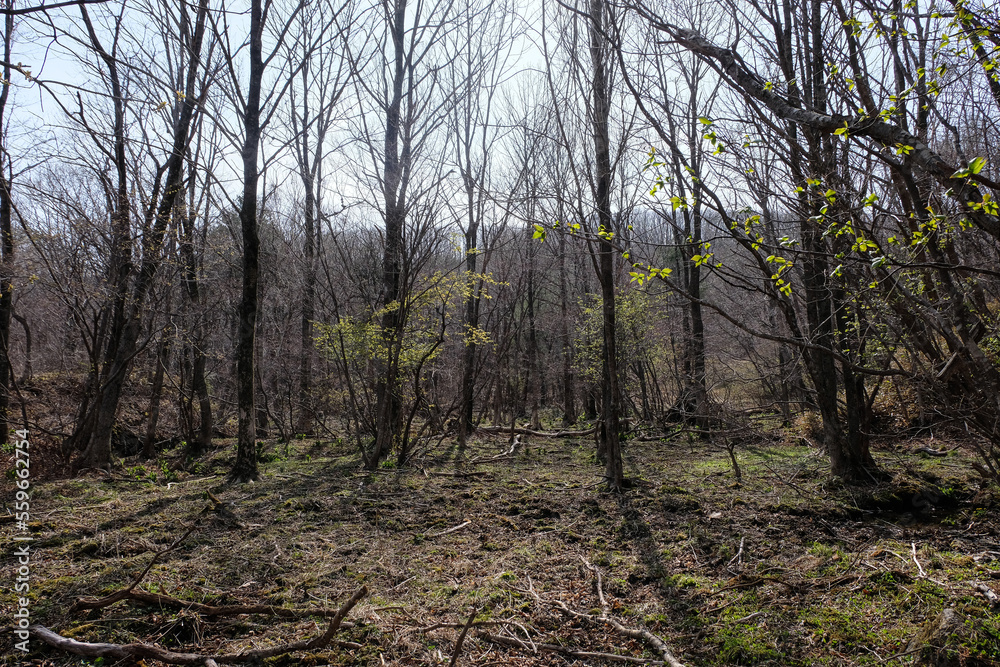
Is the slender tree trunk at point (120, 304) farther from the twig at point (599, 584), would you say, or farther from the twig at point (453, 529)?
the twig at point (599, 584)

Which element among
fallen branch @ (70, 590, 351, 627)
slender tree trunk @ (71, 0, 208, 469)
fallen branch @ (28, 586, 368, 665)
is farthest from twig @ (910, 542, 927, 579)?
slender tree trunk @ (71, 0, 208, 469)


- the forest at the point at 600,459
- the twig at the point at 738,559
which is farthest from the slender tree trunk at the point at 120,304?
the twig at the point at 738,559

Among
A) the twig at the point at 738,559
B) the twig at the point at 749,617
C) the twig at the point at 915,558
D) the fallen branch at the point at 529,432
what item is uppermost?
the fallen branch at the point at 529,432

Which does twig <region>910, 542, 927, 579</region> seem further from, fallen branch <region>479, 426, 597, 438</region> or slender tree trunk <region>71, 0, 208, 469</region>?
slender tree trunk <region>71, 0, 208, 469</region>

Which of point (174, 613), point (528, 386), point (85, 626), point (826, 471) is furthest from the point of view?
point (528, 386)

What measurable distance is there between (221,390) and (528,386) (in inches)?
364

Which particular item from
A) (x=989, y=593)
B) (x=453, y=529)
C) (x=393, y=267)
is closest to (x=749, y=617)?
(x=989, y=593)

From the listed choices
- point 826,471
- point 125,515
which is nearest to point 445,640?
point 125,515

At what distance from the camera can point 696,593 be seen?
10.9 feet

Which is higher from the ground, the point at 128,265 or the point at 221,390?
the point at 128,265

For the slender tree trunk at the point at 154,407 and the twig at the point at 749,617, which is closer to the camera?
the twig at the point at 749,617

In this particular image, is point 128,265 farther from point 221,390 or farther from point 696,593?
point 696,593

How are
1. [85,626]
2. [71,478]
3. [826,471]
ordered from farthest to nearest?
[71,478], [826,471], [85,626]

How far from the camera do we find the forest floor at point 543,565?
8.82ft
